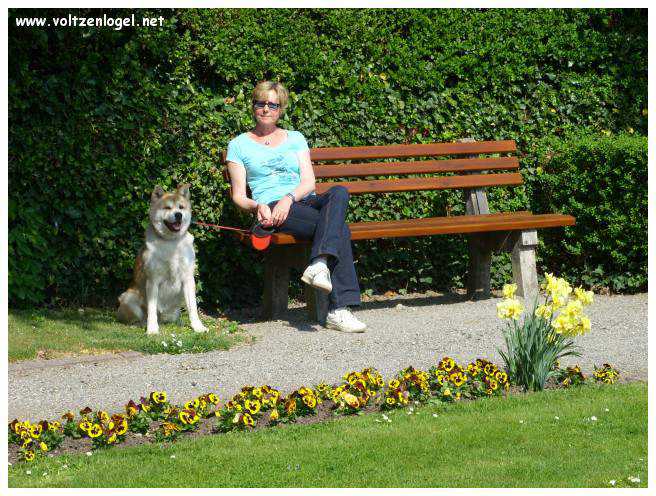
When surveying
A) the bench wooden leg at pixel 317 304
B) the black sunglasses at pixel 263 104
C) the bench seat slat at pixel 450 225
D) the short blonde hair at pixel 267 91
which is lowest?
Answer: the bench wooden leg at pixel 317 304

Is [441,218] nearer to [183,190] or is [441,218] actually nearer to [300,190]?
[300,190]

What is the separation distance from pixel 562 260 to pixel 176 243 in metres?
3.69

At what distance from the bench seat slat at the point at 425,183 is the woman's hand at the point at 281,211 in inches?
38.0

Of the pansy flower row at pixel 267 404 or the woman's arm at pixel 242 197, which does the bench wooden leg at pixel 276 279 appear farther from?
the pansy flower row at pixel 267 404

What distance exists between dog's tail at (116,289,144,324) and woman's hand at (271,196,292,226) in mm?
1149

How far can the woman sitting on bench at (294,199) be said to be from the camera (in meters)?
6.73

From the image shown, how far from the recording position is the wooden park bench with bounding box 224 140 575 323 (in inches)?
289

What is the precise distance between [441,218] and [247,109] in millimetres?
1796

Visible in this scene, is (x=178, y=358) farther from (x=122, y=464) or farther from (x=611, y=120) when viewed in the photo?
(x=611, y=120)

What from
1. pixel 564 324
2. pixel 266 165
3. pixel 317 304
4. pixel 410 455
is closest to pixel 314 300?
pixel 317 304

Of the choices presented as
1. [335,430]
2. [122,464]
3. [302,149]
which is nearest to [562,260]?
[302,149]

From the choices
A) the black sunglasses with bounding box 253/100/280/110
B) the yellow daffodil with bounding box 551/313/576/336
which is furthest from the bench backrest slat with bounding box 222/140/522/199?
the yellow daffodil with bounding box 551/313/576/336

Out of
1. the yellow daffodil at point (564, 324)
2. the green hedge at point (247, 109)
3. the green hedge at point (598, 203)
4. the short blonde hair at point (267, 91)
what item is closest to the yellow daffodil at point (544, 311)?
the yellow daffodil at point (564, 324)

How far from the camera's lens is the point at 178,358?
5875mm
